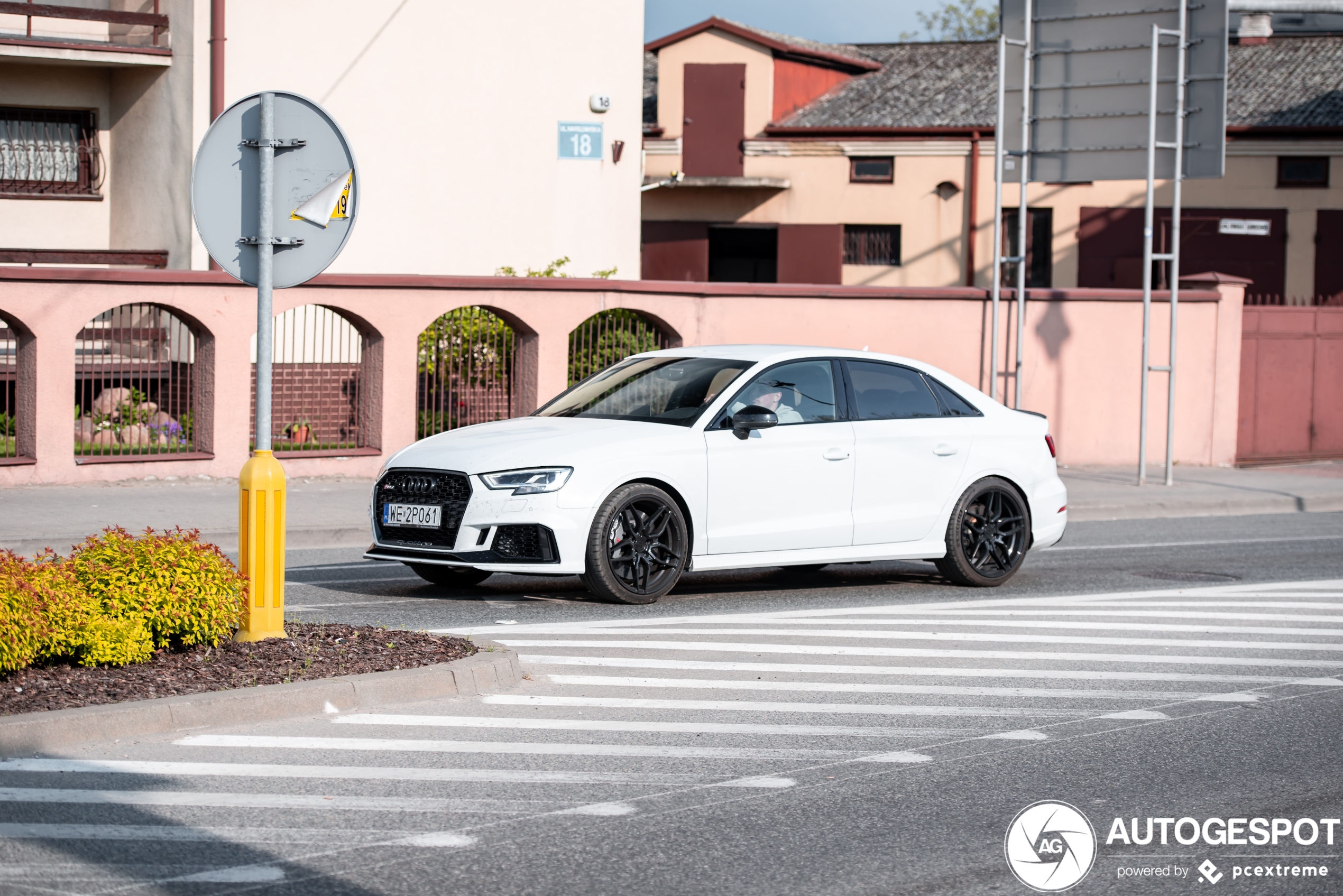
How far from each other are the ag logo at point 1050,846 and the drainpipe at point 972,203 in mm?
32316

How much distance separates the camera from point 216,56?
2122 centimetres

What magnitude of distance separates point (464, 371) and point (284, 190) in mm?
11151

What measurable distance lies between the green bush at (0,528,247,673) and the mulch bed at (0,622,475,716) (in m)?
0.08

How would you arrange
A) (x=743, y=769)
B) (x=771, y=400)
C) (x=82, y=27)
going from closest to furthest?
(x=743, y=769) < (x=771, y=400) < (x=82, y=27)

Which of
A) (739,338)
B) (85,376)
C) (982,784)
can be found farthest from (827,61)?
(982,784)

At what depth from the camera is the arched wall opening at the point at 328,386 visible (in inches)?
698

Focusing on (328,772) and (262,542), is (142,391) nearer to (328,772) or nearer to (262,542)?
(262,542)

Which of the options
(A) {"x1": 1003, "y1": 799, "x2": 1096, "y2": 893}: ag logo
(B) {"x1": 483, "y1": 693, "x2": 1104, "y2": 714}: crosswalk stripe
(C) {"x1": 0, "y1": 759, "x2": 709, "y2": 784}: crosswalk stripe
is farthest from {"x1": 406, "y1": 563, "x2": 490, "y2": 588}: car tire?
(A) {"x1": 1003, "y1": 799, "x2": 1096, "y2": 893}: ag logo

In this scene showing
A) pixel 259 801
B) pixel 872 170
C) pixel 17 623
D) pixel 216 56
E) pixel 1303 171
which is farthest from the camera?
pixel 872 170

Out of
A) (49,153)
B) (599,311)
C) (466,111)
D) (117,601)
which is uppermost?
(466,111)

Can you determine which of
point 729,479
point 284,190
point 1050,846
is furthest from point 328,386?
point 1050,846

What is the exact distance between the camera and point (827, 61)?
133 feet

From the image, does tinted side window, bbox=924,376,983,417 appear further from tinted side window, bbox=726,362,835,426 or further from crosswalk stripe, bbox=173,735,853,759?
crosswalk stripe, bbox=173,735,853,759

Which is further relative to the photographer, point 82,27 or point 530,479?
point 82,27
